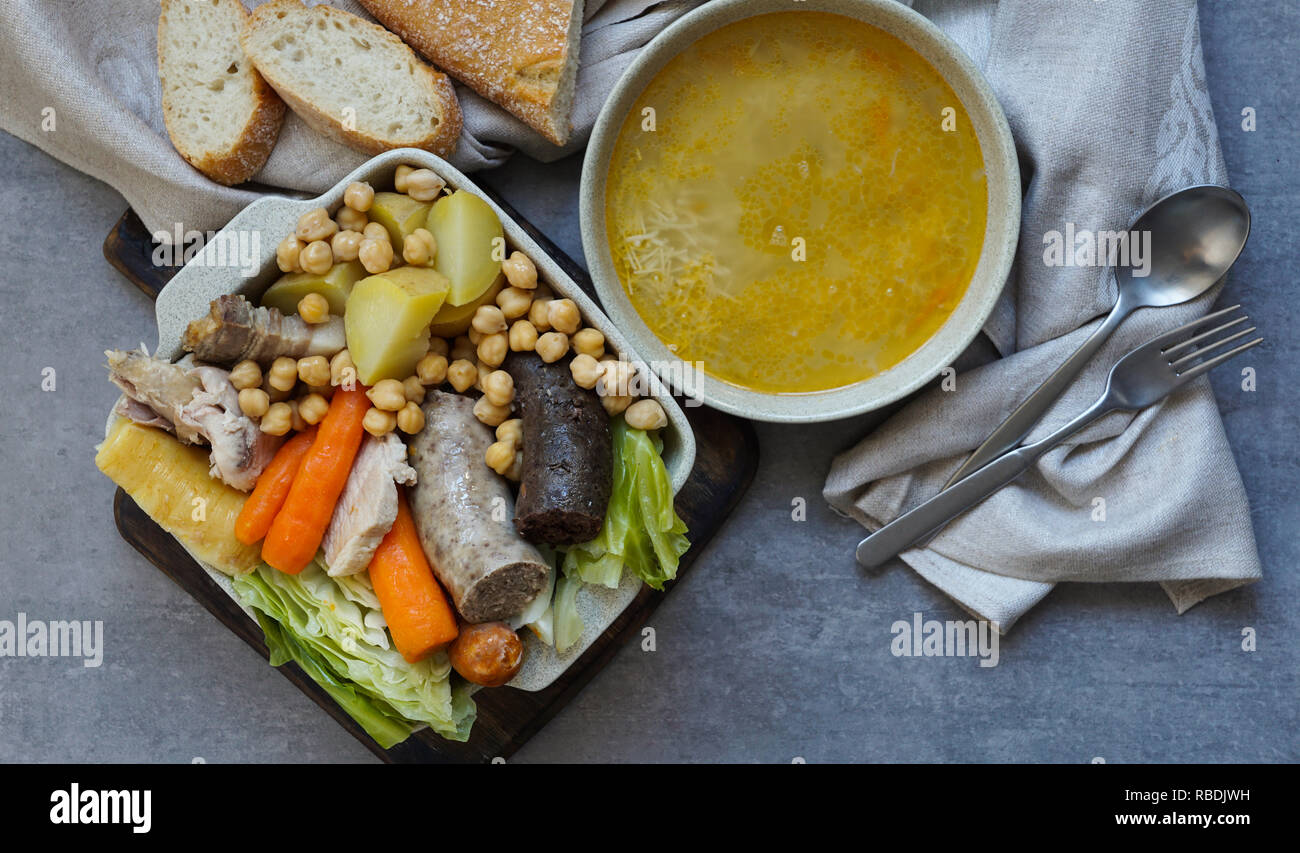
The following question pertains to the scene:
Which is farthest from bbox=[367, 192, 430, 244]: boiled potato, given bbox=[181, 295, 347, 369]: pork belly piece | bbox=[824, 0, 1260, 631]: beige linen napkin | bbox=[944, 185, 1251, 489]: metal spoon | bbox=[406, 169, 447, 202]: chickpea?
bbox=[944, 185, 1251, 489]: metal spoon

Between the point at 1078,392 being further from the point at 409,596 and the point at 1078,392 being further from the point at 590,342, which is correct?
the point at 409,596

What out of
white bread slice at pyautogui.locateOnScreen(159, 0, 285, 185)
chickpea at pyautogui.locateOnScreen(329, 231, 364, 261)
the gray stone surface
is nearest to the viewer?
chickpea at pyautogui.locateOnScreen(329, 231, 364, 261)

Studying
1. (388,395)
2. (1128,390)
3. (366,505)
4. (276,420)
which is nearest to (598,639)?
(366,505)

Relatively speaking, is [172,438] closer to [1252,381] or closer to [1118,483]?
[1118,483]

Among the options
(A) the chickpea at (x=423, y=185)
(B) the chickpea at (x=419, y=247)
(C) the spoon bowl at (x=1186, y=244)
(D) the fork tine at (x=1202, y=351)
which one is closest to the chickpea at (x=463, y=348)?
(B) the chickpea at (x=419, y=247)

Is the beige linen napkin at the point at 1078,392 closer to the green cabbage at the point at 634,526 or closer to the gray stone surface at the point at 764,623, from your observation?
the gray stone surface at the point at 764,623

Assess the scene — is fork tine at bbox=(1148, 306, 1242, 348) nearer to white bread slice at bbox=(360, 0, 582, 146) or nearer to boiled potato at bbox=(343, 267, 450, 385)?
white bread slice at bbox=(360, 0, 582, 146)
